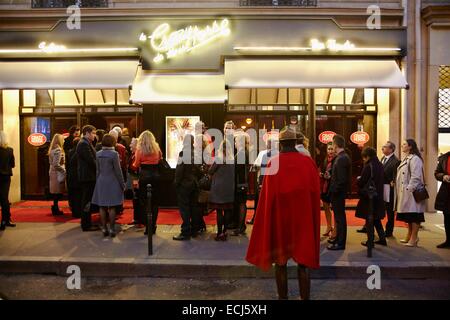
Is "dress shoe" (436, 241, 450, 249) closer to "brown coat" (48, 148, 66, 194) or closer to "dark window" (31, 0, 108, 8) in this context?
"brown coat" (48, 148, 66, 194)

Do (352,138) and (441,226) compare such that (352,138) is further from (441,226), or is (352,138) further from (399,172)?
(399,172)

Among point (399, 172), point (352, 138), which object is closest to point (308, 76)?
point (352, 138)

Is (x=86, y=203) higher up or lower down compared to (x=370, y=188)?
lower down

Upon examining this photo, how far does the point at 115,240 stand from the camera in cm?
830

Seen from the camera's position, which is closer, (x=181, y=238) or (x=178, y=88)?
(x=181, y=238)

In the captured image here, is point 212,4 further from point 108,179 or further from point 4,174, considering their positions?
point 4,174

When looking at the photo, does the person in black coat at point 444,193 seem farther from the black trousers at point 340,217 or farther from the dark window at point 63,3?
the dark window at point 63,3

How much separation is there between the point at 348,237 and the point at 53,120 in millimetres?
8120

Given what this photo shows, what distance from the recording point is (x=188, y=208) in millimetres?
8367

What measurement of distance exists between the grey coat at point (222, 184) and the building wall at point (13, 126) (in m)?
6.39

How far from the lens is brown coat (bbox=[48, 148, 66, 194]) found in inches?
399

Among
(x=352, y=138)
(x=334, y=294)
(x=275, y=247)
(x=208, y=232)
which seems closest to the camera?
(x=275, y=247)

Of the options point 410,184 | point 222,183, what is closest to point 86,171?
point 222,183

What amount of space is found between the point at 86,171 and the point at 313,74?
17.4ft
